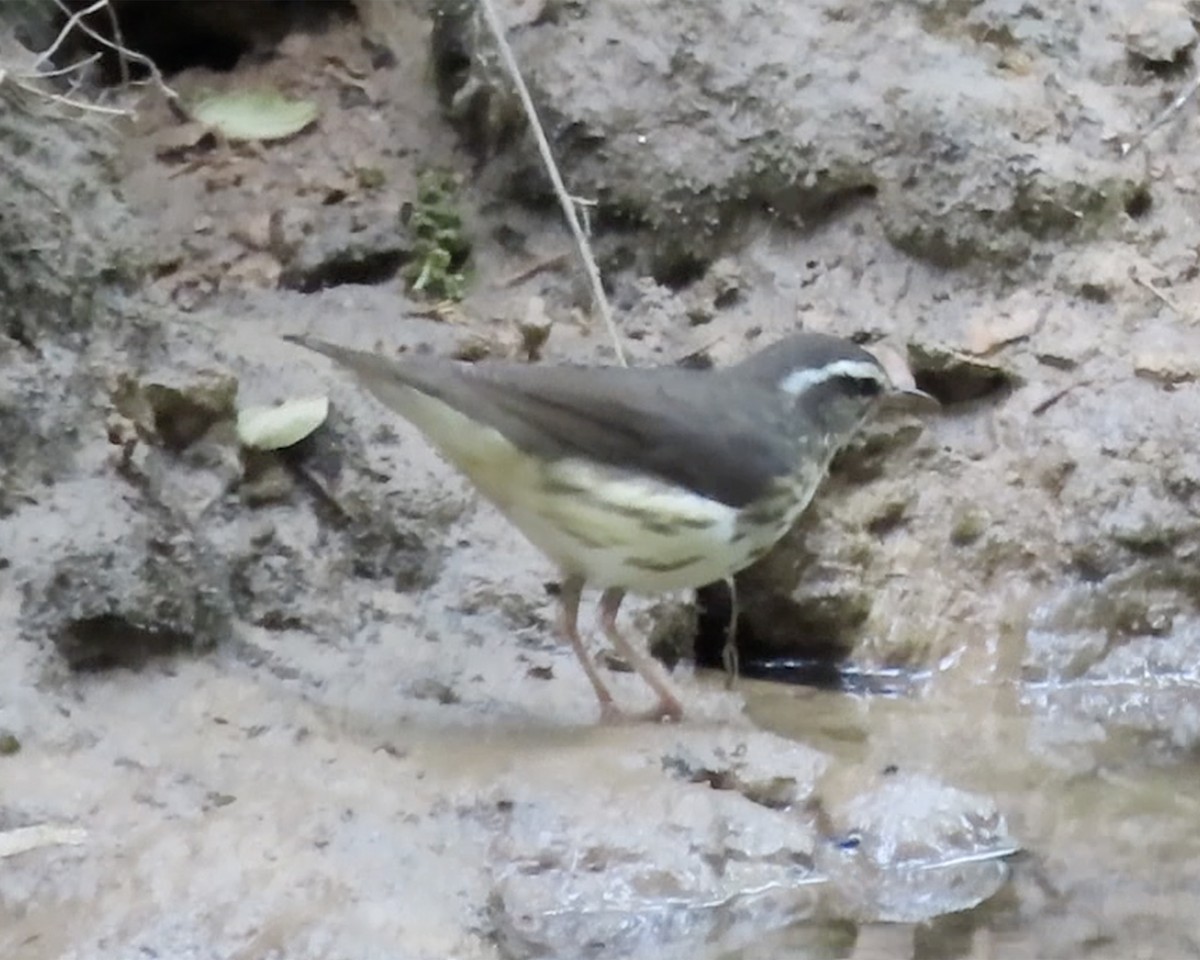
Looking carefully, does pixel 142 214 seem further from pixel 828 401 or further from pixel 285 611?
pixel 828 401

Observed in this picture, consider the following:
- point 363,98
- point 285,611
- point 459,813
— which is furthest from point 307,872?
point 363,98

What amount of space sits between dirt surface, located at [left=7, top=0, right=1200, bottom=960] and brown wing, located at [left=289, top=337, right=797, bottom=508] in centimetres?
68

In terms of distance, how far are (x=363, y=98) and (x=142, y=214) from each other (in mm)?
980

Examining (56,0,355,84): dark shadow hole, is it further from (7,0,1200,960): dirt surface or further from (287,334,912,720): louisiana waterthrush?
(287,334,912,720): louisiana waterthrush

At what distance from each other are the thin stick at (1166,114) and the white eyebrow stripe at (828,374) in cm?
186

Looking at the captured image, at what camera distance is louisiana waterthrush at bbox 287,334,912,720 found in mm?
4426

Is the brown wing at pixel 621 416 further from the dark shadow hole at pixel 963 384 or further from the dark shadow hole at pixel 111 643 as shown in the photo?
the dark shadow hole at pixel 963 384

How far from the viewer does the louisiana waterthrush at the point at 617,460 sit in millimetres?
4426

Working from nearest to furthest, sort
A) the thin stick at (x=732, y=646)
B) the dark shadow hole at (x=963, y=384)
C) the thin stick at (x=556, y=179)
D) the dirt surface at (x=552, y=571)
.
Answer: the dirt surface at (x=552, y=571) < the thin stick at (x=732, y=646) < the thin stick at (x=556, y=179) < the dark shadow hole at (x=963, y=384)

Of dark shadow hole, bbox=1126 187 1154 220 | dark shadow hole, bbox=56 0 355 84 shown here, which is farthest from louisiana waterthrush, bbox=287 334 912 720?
dark shadow hole, bbox=56 0 355 84

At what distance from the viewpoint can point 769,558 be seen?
584cm

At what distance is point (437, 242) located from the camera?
6.23 meters

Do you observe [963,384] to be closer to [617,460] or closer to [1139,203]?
[1139,203]

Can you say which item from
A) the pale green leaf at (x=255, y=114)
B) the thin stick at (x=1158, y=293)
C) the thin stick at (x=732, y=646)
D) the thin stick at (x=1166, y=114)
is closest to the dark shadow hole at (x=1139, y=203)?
the thin stick at (x=1166, y=114)
